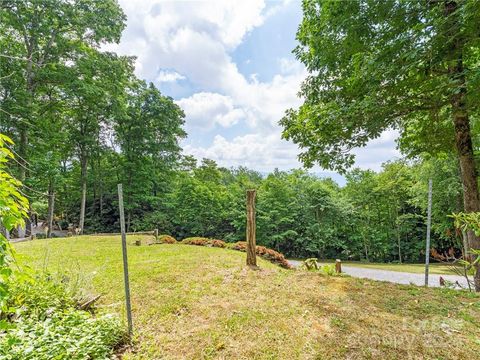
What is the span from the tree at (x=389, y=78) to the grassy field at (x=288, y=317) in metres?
1.79

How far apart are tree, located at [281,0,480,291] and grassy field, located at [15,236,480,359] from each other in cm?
179

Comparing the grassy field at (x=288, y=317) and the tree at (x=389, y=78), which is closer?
the grassy field at (x=288, y=317)

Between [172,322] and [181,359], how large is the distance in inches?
28.5

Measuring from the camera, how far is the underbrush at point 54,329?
7.71ft

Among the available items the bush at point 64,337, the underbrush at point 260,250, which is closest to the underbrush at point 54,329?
the bush at point 64,337

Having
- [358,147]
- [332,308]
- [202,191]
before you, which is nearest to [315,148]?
[358,147]

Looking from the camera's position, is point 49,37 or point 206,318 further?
point 49,37

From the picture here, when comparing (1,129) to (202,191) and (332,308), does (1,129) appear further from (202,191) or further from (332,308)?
(332,308)

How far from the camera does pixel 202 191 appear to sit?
18531mm

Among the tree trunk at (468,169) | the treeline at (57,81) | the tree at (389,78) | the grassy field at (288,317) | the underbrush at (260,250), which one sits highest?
the treeline at (57,81)

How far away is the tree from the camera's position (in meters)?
3.18

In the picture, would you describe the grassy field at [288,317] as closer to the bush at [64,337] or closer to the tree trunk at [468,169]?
the bush at [64,337]

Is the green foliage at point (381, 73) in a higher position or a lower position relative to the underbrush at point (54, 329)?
higher

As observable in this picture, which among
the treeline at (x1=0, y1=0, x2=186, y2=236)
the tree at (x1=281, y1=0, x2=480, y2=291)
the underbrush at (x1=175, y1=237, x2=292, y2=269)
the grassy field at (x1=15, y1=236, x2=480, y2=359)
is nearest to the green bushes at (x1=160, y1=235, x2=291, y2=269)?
the underbrush at (x1=175, y1=237, x2=292, y2=269)
